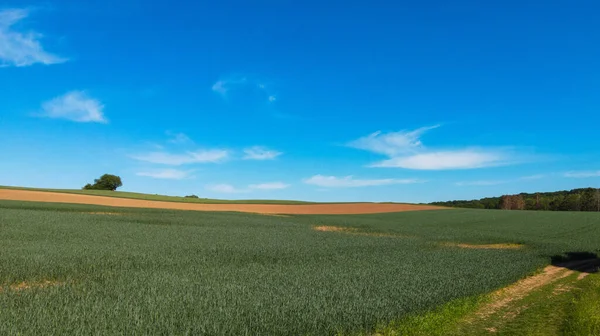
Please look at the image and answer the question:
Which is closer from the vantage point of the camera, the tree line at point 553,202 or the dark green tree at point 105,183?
the tree line at point 553,202

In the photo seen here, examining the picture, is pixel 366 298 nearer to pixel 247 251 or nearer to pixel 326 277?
pixel 326 277

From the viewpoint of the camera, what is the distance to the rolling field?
9344 millimetres

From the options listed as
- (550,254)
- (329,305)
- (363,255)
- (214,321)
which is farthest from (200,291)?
(550,254)

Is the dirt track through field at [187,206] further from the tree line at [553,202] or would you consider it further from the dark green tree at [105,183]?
the dark green tree at [105,183]

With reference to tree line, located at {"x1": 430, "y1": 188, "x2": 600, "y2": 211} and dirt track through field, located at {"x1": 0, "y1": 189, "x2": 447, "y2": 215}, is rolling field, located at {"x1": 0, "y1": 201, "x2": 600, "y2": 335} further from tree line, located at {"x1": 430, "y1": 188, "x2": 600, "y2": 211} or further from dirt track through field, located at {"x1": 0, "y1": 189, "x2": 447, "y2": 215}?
tree line, located at {"x1": 430, "y1": 188, "x2": 600, "y2": 211}

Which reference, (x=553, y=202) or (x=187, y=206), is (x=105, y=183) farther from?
(x=553, y=202)

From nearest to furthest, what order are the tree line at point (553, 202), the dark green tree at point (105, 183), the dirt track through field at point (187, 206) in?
the dirt track through field at point (187, 206) → the tree line at point (553, 202) → the dark green tree at point (105, 183)

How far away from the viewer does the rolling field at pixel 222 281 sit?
9.34m

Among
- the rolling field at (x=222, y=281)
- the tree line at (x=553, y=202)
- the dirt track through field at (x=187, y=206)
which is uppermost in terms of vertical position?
the tree line at (x=553, y=202)

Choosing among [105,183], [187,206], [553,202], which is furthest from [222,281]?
[553,202]

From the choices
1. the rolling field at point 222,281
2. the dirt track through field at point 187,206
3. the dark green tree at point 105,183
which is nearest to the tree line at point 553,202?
the dirt track through field at point 187,206

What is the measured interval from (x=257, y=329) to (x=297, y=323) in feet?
3.70

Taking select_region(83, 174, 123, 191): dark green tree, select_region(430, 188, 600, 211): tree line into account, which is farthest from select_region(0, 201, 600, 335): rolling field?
select_region(83, 174, 123, 191): dark green tree

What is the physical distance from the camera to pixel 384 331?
9680 mm
